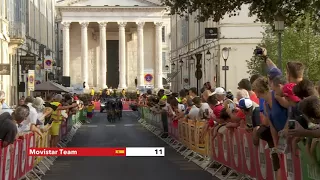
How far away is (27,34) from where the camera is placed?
197ft

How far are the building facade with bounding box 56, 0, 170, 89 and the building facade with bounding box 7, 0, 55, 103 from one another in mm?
11901

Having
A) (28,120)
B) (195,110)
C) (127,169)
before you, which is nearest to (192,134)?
(195,110)

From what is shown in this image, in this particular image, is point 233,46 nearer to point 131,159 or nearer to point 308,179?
point 131,159

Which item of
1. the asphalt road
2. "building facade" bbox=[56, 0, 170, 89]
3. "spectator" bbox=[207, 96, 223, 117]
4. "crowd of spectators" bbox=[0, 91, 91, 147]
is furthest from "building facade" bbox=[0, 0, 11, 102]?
"building facade" bbox=[56, 0, 170, 89]

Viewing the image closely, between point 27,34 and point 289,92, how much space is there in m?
52.7

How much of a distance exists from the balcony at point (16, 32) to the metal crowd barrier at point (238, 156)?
27535 millimetres

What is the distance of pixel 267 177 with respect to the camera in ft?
34.3

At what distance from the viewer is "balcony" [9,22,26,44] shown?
4684cm

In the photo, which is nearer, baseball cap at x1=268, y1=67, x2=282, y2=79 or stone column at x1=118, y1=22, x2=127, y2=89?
baseball cap at x1=268, y1=67, x2=282, y2=79

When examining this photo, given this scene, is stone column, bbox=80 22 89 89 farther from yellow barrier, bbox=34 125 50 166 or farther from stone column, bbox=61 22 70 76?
yellow barrier, bbox=34 125 50 166

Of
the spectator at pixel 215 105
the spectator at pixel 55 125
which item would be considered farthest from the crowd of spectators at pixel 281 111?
the spectator at pixel 55 125

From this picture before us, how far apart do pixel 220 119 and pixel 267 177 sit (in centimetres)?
385

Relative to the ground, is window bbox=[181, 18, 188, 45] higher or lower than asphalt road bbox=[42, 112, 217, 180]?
higher

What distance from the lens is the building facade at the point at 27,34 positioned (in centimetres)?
4794
